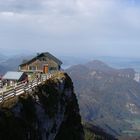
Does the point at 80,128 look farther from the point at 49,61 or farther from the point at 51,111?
the point at 49,61

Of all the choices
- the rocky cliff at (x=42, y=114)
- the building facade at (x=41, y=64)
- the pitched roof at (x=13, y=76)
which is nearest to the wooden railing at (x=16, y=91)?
the rocky cliff at (x=42, y=114)

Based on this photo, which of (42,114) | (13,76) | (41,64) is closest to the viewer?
(42,114)

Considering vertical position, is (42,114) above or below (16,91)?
below

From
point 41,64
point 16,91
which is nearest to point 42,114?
point 16,91

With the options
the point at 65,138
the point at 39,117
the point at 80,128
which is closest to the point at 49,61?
the point at 80,128

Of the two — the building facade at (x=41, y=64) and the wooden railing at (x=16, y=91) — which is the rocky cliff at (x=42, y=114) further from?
the building facade at (x=41, y=64)

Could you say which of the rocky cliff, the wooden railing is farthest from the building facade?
the wooden railing

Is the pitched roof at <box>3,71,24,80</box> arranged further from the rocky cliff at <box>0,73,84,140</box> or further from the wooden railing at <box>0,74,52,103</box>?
the wooden railing at <box>0,74,52,103</box>

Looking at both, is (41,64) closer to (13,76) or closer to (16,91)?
(13,76)

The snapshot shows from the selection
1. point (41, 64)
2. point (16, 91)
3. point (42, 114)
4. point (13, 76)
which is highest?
point (16, 91)
